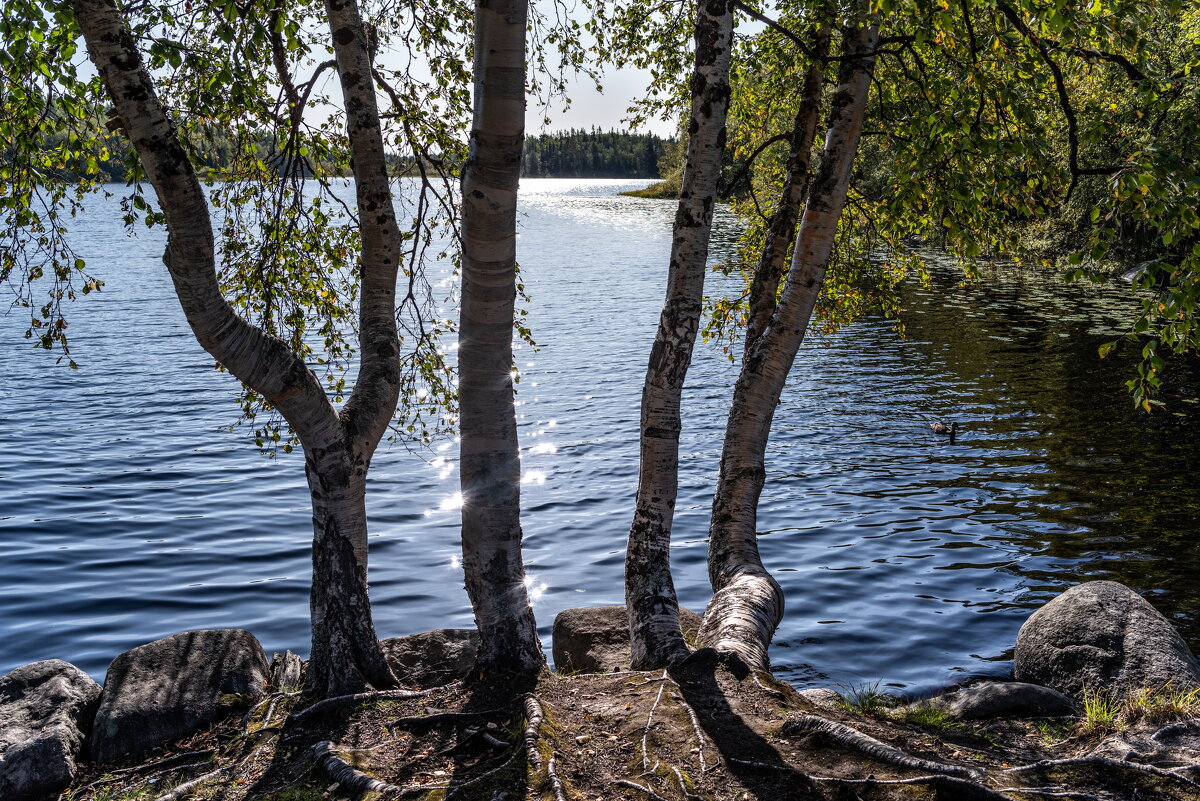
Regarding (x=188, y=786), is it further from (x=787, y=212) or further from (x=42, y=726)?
(x=787, y=212)

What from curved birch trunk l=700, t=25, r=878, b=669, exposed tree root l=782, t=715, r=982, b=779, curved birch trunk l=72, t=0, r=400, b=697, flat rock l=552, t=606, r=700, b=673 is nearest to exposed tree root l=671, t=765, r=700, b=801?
exposed tree root l=782, t=715, r=982, b=779

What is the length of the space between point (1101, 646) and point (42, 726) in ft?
38.1

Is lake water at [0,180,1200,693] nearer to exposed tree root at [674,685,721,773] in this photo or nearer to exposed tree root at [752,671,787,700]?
exposed tree root at [752,671,787,700]

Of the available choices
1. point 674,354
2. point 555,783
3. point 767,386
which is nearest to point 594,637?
point 767,386

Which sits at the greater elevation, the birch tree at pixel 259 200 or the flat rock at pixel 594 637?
the birch tree at pixel 259 200

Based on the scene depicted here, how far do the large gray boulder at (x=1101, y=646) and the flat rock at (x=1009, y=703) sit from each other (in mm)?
631

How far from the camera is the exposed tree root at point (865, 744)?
5379mm

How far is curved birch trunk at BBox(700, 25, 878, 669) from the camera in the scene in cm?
899

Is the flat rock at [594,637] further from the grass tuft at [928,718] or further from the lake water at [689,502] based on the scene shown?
the grass tuft at [928,718]

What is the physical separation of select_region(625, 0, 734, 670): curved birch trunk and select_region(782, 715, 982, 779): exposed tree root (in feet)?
5.66

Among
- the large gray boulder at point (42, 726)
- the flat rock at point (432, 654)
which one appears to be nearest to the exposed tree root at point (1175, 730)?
the flat rock at point (432, 654)

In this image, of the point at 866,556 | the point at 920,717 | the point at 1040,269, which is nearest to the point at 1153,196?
the point at 920,717

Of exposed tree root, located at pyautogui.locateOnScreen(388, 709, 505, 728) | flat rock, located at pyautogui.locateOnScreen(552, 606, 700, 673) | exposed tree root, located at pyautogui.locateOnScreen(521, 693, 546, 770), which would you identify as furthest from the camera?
flat rock, located at pyautogui.locateOnScreen(552, 606, 700, 673)

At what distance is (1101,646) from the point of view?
10.3 meters
